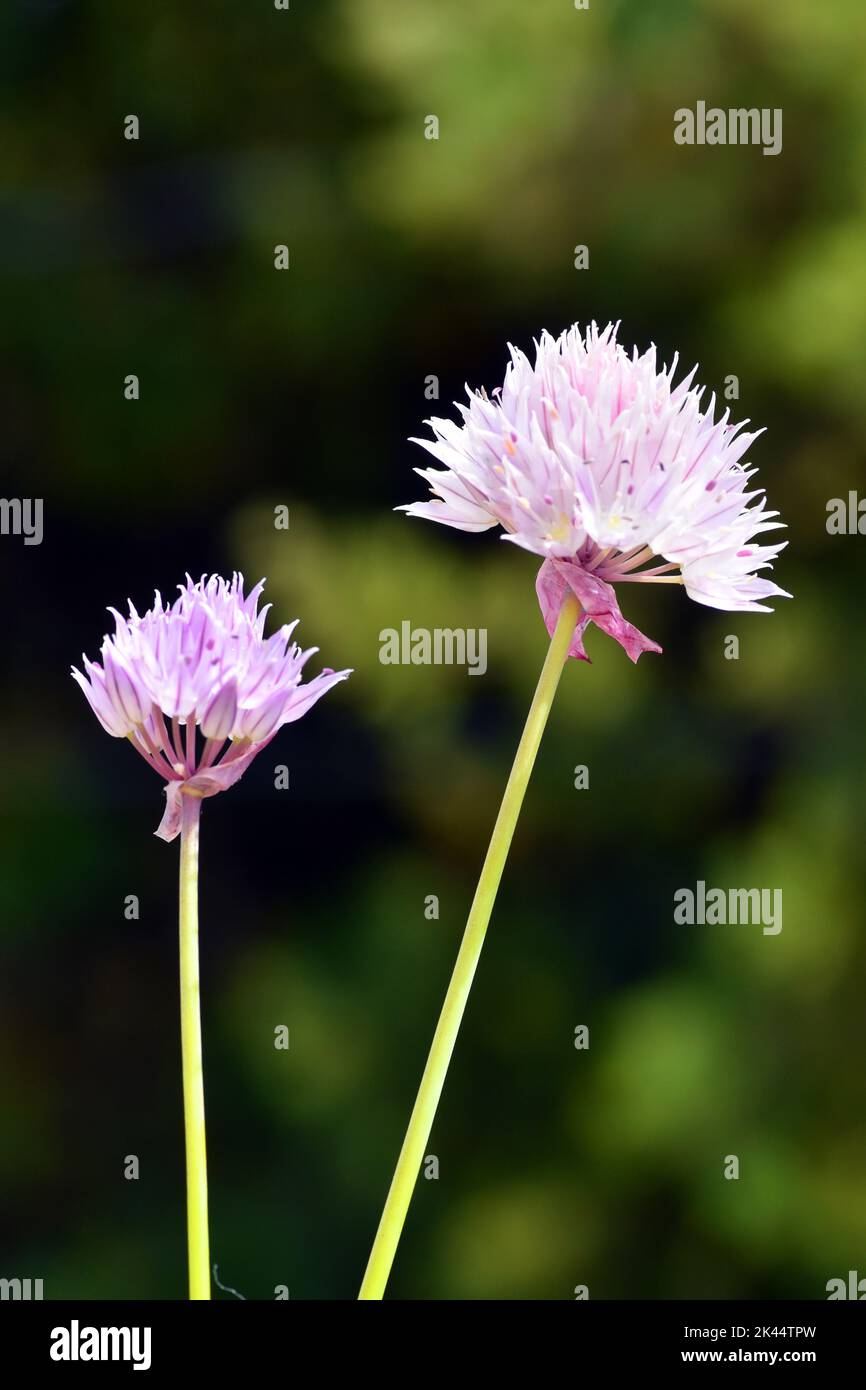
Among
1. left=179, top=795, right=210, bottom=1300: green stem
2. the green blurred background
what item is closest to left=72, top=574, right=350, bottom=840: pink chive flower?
left=179, top=795, right=210, bottom=1300: green stem

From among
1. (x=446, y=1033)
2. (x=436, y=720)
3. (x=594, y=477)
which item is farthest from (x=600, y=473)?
(x=436, y=720)

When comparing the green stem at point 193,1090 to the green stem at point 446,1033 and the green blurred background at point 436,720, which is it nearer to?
the green stem at point 446,1033

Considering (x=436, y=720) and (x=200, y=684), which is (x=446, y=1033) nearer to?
(x=200, y=684)

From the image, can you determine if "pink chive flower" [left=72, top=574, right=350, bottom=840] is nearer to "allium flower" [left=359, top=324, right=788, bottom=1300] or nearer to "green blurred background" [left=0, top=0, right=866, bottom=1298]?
"allium flower" [left=359, top=324, right=788, bottom=1300]

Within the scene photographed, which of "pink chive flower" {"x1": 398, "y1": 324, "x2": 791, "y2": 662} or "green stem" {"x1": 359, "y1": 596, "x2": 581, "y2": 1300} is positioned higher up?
"pink chive flower" {"x1": 398, "y1": 324, "x2": 791, "y2": 662}

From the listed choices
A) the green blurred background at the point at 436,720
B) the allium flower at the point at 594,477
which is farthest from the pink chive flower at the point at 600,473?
the green blurred background at the point at 436,720

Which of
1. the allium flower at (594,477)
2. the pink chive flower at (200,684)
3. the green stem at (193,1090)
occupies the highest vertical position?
the allium flower at (594,477)
